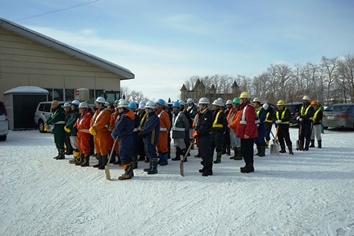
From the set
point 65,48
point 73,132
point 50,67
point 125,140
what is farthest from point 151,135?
point 50,67

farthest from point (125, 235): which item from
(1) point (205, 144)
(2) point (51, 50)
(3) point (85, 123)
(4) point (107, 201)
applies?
(2) point (51, 50)

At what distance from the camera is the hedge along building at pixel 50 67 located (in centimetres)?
1977

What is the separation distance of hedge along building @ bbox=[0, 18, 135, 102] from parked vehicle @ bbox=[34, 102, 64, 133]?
3039 millimetres

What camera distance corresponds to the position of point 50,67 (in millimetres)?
21531

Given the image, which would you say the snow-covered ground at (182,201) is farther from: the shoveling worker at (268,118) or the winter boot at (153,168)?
the shoveling worker at (268,118)

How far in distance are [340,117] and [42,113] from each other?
56.2 feet

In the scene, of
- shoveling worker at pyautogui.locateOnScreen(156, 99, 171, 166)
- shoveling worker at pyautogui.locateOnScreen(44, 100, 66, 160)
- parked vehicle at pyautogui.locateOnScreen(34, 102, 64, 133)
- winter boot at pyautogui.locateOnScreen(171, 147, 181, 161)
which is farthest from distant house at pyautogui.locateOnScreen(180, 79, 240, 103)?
shoveling worker at pyautogui.locateOnScreen(156, 99, 171, 166)

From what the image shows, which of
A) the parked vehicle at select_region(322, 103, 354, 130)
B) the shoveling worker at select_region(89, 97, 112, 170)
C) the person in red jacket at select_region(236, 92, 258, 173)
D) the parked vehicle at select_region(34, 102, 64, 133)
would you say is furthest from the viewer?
the parked vehicle at select_region(34, 102, 64, 133)

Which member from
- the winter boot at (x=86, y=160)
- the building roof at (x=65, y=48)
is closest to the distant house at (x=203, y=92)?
the building roof at (x=65, y=48)

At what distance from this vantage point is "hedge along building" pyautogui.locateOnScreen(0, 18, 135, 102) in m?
19.8

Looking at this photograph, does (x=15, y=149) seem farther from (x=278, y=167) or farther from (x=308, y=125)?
(x=308, y=125)

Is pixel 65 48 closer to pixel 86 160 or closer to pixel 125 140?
pixel 86 160

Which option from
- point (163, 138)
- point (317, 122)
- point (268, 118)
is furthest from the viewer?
point (317, 122)

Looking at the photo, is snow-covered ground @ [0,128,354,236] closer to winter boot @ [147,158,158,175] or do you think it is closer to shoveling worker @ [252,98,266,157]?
winter boot @ [147,158,158,175]
